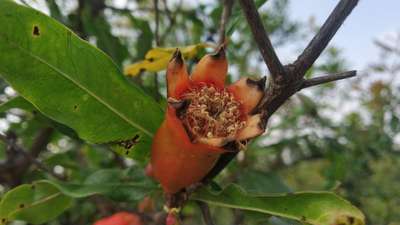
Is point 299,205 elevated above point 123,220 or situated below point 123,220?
above

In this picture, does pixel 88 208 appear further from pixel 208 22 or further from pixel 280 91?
pixel 280 91

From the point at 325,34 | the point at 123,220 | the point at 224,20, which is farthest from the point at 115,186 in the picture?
the point at 325,34

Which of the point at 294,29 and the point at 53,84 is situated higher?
the point at 53,84

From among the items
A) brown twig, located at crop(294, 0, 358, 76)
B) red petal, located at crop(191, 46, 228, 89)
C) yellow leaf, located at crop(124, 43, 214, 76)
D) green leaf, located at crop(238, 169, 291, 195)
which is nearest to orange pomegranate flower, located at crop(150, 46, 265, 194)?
red petal, located at crop(191, 46, 228, 89)

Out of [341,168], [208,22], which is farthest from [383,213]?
[208,22]

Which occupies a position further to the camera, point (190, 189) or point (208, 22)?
point (208, 22)

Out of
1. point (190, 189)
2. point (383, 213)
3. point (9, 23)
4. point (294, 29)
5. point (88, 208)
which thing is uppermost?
point (9, 23)

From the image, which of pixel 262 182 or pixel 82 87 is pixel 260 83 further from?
pixel 262 182

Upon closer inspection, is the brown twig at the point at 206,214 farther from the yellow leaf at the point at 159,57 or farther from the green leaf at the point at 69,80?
the yellow leaf at the point at 159,57
